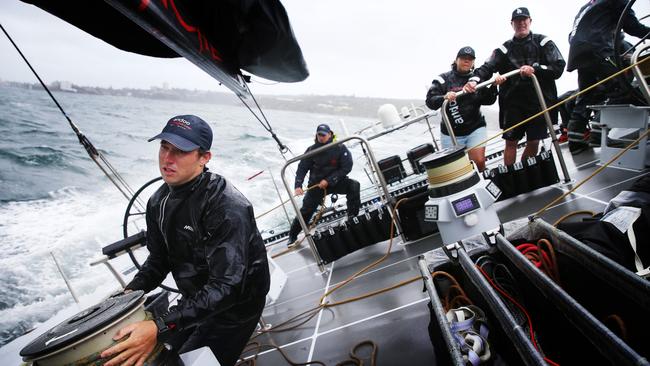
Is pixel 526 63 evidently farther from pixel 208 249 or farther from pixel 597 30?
pixel 208 249

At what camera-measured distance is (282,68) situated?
3.44 m

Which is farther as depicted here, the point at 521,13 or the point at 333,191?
the point at 333,191

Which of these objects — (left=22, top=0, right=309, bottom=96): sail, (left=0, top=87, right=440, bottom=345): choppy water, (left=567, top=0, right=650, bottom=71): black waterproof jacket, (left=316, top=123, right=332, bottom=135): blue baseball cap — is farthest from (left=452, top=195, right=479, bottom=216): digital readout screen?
(left=0, top=87, right=440, bottom=345): choppy water

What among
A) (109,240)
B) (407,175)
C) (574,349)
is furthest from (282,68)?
(109,240)

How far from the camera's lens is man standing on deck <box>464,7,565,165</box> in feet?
10.4

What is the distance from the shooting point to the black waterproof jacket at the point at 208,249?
4.66 feet

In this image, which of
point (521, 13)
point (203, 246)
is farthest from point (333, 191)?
point (203, 246)

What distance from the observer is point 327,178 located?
480 centimetres

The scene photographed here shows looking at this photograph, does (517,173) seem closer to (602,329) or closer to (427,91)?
(427,91)

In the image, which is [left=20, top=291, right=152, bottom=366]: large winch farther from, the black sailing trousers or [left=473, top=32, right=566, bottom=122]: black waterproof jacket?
the black sailing trousers

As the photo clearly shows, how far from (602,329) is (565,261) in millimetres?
593

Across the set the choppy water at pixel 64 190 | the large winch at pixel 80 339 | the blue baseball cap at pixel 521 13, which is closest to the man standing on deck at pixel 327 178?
the choppy water at pixel 64 190

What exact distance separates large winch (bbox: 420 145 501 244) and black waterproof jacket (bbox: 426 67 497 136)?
138cm

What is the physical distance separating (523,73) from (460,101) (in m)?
0.63
